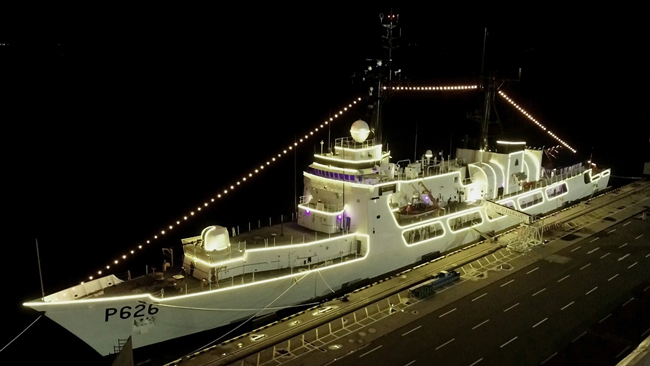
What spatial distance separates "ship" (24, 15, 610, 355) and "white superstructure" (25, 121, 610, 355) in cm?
4

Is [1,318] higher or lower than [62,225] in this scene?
lower

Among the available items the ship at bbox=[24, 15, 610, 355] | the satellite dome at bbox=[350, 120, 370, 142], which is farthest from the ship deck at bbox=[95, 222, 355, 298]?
the satellite dome at bbox=[350, 120, 370, 142]

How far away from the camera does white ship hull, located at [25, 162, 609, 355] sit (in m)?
14.8

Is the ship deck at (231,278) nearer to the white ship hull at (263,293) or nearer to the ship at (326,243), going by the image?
the ship at (326,243)

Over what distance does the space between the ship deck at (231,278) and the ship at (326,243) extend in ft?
0.14

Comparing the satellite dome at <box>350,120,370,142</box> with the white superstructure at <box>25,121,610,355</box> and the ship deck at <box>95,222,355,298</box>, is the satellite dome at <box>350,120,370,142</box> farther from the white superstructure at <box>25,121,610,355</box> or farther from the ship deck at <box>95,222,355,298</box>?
the ship deck at <box>95,222,355,298</box>

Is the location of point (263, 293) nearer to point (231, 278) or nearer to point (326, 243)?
point (231, 278)

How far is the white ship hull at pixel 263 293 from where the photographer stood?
14.8 metres

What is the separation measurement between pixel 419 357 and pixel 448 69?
32.7 m

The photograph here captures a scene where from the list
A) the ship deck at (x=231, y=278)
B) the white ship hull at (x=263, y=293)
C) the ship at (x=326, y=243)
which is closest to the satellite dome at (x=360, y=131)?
the ship at (x=326, y=243)

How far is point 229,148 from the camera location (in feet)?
124

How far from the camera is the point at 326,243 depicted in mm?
19281

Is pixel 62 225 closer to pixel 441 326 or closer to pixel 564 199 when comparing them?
pixel 441 326

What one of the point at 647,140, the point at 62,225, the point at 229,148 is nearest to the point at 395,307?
the point at 62,225
